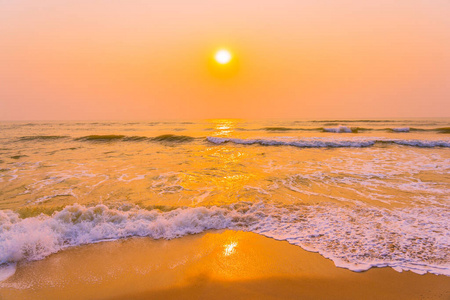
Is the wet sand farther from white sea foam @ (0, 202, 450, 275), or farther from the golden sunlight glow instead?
white sea foam @ (0, 202, 450, 275)

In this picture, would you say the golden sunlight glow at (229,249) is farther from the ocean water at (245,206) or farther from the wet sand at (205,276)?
the ocean water at (245,206)

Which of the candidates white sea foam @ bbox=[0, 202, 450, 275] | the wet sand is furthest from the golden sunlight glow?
white sea foam @ bbox=[0, 202, 450, 275]

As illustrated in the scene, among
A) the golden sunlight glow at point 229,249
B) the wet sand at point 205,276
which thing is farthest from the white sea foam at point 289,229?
the golden sunlight glow at point 229,249

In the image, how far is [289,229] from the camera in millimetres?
4383

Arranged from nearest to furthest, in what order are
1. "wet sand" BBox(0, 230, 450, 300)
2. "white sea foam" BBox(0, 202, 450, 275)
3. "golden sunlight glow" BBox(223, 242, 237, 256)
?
"wet sand" BBox(0, 230, 450, 300) < "white sea foam" BBox(0, 202, 450, 275) < "golden sunlight glow" BBox(223, 242, 237, 256)

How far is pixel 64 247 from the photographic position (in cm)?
395

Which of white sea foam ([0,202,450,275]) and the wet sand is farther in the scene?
white sea foam ([0,202,450,275])

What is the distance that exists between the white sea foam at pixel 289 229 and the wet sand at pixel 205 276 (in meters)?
0.26

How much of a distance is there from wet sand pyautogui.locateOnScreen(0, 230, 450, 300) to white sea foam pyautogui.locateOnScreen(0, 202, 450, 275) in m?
0.26

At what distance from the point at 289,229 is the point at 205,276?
1896 mm

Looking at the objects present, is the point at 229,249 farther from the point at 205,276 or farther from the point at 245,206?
the point at 245,206

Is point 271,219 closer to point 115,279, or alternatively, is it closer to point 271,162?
point 115,279

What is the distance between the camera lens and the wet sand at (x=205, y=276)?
9.30ft

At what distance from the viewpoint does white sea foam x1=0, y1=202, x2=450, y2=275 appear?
355cm
